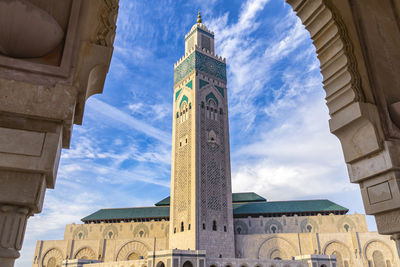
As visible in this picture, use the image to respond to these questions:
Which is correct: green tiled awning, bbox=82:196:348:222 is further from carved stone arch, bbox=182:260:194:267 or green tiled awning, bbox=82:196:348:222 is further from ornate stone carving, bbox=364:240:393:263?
carved stone arch, bbox=182:260:194:267

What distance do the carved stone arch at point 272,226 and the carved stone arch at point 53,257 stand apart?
583 inches

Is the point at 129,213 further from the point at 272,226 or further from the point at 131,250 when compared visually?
the point at 272,226

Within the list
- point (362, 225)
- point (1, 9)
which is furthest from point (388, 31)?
point (362, 225)

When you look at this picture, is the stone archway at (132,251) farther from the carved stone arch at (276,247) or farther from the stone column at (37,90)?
the stone column at (37,90)

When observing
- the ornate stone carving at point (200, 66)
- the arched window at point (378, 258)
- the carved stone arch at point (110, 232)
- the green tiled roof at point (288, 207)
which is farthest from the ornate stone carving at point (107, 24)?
the carved stone arch at point (110, 232)

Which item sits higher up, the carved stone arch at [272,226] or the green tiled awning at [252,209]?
the green tiled awning at [252,209]

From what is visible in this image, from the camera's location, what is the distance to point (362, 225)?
21.6m

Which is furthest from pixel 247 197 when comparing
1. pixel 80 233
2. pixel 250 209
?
pixel 80 233

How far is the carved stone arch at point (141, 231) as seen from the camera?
939 inches

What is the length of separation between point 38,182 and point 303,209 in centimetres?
2497

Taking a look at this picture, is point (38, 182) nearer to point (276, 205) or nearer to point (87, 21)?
point (87, 21)

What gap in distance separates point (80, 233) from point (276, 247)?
14.8 m

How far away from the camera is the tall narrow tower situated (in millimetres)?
19109

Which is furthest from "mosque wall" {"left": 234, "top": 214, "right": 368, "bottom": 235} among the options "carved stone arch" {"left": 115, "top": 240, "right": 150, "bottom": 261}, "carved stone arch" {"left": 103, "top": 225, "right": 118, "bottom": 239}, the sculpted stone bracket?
the sculpted stone bracket
